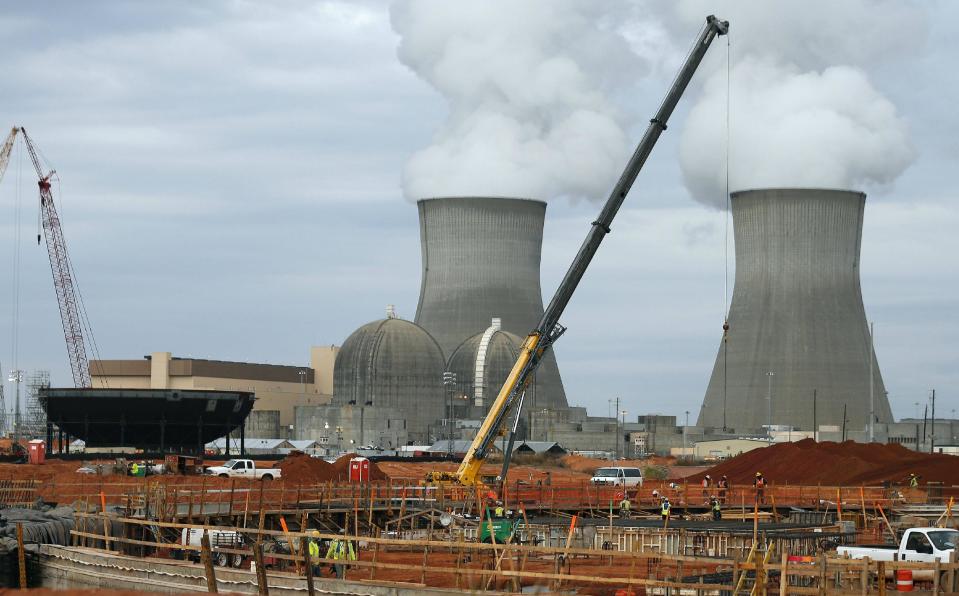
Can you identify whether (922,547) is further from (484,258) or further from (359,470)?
(484,258)

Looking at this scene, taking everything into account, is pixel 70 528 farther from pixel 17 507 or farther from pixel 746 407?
pixel 746 407

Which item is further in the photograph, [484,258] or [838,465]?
[484,258]

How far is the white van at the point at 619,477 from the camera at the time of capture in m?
61.6

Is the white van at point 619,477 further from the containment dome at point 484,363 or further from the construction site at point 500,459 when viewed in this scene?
the containment dome at point 484,363

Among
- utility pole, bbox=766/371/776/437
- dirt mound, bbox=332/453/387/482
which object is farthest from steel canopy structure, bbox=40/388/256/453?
utility pole, bbox=766/371/776/437

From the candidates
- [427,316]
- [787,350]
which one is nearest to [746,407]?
[787,350]

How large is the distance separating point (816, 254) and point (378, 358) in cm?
3660

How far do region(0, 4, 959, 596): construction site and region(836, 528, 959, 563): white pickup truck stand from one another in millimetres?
96

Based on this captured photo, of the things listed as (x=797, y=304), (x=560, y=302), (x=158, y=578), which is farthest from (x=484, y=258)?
(x=158, y=578)

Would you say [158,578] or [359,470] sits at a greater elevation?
[359,470]

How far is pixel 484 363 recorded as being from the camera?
11012cm

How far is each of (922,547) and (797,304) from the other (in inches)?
2388

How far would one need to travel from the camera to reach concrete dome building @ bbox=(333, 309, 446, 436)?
4348 inches

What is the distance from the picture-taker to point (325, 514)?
4391 cm
